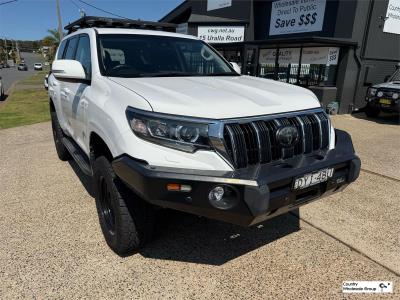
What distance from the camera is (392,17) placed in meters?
12.4

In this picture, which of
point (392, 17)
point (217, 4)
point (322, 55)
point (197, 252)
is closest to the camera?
point (197, 252)

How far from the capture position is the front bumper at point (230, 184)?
2.13m

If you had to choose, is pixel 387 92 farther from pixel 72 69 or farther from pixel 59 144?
pixel 72 69

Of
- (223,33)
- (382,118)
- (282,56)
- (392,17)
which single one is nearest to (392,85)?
(382,118)

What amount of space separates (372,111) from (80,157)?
34.5ft

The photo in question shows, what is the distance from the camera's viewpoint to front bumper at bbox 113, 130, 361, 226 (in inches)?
83.7

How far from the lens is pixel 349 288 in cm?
256

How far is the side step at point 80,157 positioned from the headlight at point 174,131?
4.51 ft

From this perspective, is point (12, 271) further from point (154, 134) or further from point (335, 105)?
point (335, 105)

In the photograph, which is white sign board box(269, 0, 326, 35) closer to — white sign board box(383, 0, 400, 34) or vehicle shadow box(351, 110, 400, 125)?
white sign board box(383, 0, 400, 34)

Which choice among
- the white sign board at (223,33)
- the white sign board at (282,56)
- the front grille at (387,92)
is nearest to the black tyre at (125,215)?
the front grille at (387,92)

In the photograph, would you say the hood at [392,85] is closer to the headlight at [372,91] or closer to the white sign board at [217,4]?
the headlight at [372,91]

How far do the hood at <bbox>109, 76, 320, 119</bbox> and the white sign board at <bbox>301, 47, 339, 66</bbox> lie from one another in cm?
928

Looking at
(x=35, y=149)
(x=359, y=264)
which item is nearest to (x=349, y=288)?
(x=359, y=264)
